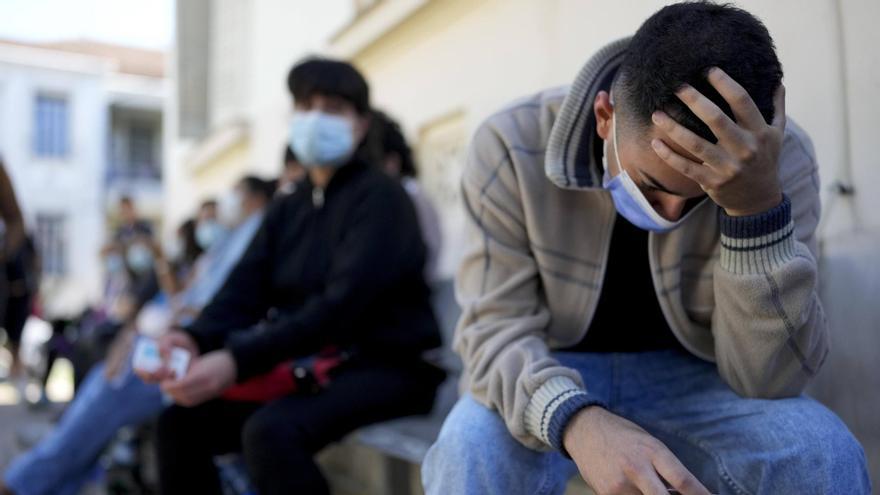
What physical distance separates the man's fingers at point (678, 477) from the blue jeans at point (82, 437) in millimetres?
2446

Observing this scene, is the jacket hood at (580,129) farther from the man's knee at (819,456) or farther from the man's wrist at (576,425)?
the man's knee at (819,456)

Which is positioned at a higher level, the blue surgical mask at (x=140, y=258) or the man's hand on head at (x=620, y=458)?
the blue surgical mask at (x=140, y=258)

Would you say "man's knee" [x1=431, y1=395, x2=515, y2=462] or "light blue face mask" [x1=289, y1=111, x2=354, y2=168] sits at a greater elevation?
"light blue face mask" [x1=289, y1=111, x2=354, y2=168]

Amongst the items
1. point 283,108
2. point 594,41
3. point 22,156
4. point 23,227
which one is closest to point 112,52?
A: point 22,156

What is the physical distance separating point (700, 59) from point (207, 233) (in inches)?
169

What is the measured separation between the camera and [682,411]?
5.68 feet

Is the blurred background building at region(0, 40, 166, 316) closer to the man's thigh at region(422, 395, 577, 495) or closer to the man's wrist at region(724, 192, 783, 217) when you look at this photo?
the man's thigh at region(422, 395, 577, 495)

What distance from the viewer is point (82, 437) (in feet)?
11.4

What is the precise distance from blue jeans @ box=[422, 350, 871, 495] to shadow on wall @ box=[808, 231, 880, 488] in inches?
22.4

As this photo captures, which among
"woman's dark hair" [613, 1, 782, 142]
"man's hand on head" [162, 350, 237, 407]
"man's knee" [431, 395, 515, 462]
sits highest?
"woman's dark hair" [613, 1, 782, 142]

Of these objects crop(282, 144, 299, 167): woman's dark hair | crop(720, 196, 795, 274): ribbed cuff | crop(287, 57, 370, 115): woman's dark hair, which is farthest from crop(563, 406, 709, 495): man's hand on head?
crop(282, 144, 299, 167): woman's dark hair

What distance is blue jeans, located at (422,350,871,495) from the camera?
4.81 feet

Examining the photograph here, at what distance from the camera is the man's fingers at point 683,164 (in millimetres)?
1413

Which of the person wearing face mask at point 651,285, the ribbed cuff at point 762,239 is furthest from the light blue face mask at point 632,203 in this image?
the ribbed cuff at point 762,239
